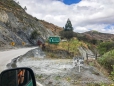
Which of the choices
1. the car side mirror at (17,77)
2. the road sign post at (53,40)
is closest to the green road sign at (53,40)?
the road sign post at (53,40)

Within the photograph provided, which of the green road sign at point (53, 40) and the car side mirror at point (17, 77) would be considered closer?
the car side mirror at point (17, 77)

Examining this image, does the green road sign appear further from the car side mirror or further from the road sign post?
the car side mirror

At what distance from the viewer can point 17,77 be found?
2941 millimetres

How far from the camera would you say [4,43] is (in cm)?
4566

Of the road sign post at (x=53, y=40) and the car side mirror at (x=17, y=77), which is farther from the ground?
the car side mirror at (x=17, y=77)

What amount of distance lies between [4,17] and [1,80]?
58936mm

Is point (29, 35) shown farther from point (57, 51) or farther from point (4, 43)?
point (57, 51)

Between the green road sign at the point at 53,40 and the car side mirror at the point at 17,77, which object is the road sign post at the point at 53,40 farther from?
the car side mirror at the point at 17,77

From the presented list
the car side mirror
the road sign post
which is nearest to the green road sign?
the road sign post

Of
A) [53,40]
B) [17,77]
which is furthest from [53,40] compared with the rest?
[17,77]

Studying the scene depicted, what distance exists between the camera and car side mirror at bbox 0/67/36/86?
2.82 m

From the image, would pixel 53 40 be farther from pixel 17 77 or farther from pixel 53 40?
pixel 17 77

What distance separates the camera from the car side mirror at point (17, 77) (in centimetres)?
282

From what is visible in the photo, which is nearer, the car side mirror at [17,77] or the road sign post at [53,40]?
the car side mirror at [17,77]
